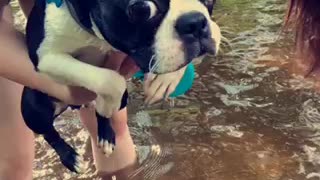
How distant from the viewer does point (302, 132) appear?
225 cm

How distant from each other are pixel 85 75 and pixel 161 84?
0.17m

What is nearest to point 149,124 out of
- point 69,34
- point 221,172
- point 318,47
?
point 221,172

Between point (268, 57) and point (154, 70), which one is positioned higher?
point (154, 70)

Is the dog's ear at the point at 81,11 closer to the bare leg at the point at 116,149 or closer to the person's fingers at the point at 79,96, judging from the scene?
the person's fingers at the point at 79,96

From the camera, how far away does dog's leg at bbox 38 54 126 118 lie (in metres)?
1.40

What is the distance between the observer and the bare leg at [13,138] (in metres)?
1.91

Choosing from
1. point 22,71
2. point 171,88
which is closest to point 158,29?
point 171,88

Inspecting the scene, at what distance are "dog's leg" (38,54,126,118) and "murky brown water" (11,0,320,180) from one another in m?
0.72

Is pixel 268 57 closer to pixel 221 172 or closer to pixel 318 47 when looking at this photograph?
pixel 221 172

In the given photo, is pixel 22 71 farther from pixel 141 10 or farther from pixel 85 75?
pixel 141 10

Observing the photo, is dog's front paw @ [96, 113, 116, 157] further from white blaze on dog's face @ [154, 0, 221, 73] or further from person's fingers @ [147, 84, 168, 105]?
white blaze on dog's face @ [154, 0, 221, 73]

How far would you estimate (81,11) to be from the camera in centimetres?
137

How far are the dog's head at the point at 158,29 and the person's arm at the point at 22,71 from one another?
0.65ft

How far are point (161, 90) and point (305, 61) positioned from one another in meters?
0.44
